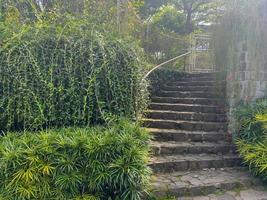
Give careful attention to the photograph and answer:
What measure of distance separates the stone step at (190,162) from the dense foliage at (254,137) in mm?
242

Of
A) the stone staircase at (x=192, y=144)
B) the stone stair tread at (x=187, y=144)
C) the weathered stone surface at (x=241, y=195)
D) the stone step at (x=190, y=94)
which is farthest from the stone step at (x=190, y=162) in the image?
the stone step at (x=190, y=94)

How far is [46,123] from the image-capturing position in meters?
3.39

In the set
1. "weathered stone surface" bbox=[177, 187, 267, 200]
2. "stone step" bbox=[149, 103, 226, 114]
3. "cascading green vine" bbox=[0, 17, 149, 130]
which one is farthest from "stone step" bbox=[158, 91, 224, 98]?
"weathered stone surface" bbox=[177, 187, 267, 200]

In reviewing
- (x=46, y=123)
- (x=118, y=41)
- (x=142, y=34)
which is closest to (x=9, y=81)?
(x=46, y=123)

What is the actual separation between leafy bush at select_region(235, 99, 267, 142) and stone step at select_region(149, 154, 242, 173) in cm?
42

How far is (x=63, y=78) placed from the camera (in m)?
3.47

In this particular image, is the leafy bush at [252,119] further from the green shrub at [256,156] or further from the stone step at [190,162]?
the stone step at [190,162]

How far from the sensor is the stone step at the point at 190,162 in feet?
12.0

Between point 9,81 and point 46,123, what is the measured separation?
69 centimetres

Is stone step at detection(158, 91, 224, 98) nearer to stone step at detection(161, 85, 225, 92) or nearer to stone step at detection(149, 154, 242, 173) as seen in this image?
stone step at detection(161, 85, 225, 92)

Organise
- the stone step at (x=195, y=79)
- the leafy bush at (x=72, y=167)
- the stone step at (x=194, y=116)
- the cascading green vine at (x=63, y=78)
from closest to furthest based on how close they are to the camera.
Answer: the leafy bush at (x=72, y=167), the cascading green vine at (x=63, y=78), the stone step at (x=194, y=116), the stone step at (x=195, y=79)

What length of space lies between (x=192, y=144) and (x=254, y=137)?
36.6 inches

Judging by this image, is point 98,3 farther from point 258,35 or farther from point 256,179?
point 256,179

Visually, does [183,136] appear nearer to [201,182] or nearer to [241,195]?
[201,182]
